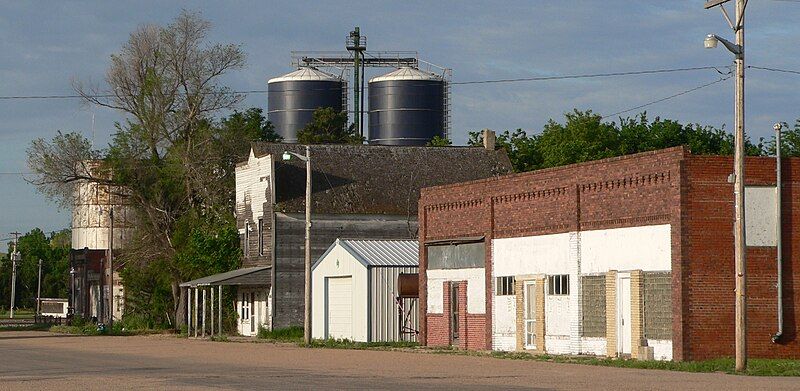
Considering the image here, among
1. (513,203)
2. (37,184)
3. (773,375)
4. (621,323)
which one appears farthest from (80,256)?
(773,375)

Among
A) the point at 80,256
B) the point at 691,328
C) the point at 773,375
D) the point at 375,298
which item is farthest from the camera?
the point at 80,256

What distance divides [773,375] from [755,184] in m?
7.20

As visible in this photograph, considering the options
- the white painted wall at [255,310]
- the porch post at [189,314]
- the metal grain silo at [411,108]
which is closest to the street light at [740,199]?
the white painted wall at [255,310]

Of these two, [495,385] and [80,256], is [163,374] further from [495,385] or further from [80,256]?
[80,256]

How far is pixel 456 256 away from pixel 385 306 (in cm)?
569

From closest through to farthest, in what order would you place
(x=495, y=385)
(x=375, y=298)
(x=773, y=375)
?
1. (x=495, y=385)
2. (x=773, y=375)
3. (x=375, y=298)

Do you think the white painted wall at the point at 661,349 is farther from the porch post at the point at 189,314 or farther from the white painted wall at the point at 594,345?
the porch post at the point at 189,314

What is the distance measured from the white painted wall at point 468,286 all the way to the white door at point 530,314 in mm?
2971

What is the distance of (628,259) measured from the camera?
3706 cm

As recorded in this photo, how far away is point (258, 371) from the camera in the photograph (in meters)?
31.1

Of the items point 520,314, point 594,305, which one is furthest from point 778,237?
point 520,314

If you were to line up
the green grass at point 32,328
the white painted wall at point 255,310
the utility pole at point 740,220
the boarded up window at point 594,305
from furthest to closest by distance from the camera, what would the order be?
the green grass at point 32,328
the white painted wall at point 255,310
the boarded up window at point 594,305
the utility pole at point 740,220

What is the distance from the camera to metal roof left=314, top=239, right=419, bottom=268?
52.0 m

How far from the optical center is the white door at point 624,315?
36.9m
